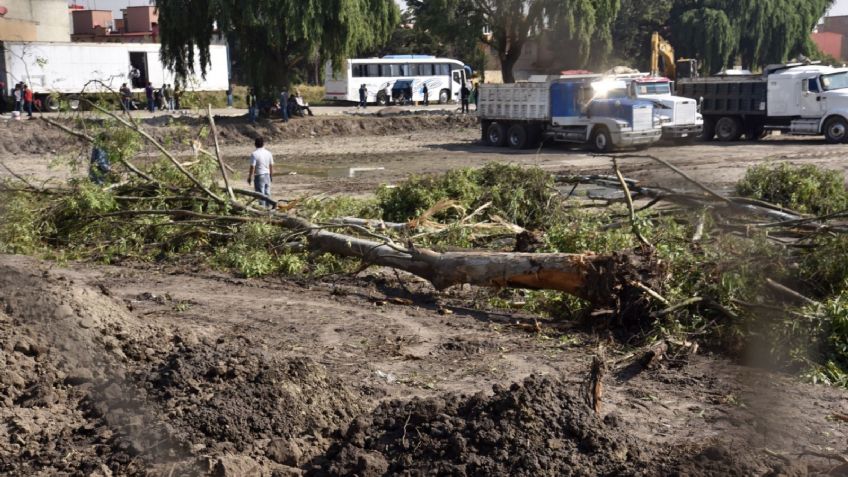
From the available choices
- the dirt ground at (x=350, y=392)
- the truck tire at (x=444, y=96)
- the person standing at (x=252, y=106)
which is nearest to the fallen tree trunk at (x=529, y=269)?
the dirt ground at (x=350, y=392)

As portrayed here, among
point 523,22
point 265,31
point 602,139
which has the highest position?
point 523,22

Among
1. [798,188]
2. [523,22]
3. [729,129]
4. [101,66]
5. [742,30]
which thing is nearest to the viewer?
[798,188]

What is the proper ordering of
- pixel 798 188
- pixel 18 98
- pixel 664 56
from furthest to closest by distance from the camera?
1. pixel 664 56
2. pixel 18 98
3. pixel 798 188

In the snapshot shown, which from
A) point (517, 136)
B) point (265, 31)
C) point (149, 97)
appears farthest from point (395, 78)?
point (517, 136)

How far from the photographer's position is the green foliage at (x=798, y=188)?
1282 cm

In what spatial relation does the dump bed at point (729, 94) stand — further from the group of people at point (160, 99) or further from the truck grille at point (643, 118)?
the group of people at point (160, 99)

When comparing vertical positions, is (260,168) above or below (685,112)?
below

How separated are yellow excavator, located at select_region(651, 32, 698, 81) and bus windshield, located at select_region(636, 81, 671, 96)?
7.99m

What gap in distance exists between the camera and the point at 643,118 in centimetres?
2708

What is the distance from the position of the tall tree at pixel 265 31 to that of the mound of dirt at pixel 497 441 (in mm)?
29501

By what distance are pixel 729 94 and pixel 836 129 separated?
3.80 meters

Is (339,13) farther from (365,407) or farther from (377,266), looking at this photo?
(365,407)

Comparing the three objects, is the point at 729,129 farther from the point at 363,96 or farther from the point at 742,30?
the point at 742,30

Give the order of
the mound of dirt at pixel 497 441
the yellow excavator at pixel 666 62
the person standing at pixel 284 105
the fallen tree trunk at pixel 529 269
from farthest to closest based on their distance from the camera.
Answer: the yellow excavator at pixel 666 62, the person standing at pixel 284 105, the fallen tree trunk at pixel 529 269, the mound of dirt at pixel 497 441
